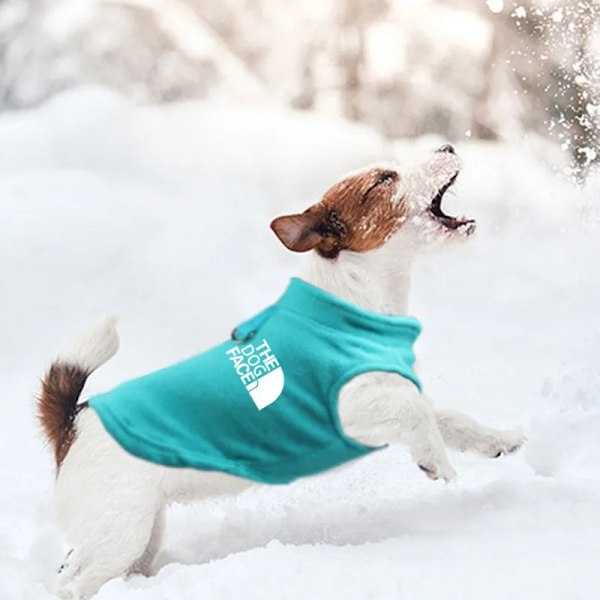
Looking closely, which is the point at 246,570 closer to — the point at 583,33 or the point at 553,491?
the point at 553,491

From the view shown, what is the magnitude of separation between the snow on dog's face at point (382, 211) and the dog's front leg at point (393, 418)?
29 centimetres

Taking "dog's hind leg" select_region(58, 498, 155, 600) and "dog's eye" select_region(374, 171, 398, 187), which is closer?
"dog's hind leg" select_region(58, 498, 155, 600)

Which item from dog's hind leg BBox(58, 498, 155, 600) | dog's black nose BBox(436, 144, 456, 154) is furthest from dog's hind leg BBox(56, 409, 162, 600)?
dog's black nose BBox(436, 144, 456, 154)

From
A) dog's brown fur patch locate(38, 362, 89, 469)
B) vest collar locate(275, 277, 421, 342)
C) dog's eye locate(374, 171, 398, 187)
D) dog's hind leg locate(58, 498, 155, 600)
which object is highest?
dog's eye locate(374, 171, 398, 187)

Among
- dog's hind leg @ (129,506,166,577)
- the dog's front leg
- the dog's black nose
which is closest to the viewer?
the dog's front leg

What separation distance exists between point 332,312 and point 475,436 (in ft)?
1.56

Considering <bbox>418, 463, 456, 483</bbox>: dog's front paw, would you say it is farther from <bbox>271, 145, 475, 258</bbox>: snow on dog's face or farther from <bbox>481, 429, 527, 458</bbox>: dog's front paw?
<bbox>271, 145, 475, 258</bbox>: snow on dog's face

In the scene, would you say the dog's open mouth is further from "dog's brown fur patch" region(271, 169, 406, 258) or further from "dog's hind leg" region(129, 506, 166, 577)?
"dog's hind leg" region(129, 506, 166, 577)

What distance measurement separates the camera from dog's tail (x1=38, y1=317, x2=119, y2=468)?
2.07 m

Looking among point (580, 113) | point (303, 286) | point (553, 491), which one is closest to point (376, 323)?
point (303, 286)

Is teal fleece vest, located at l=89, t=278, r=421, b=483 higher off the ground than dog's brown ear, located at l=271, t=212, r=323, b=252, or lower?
lower

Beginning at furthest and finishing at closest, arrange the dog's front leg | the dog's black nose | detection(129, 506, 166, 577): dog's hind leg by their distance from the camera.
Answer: the dog's black nose, detection(129, 506, 166, 577): dog's hind leg, the dog's front leg

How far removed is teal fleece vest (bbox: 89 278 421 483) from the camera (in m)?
1.94

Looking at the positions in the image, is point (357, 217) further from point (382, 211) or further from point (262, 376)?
point (262, 376)
